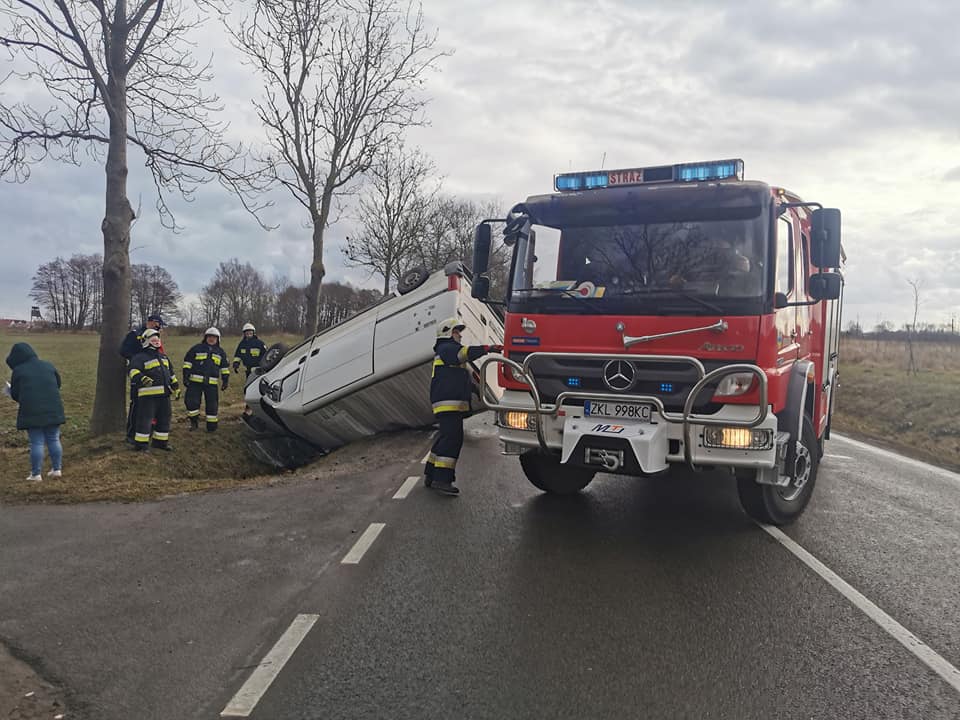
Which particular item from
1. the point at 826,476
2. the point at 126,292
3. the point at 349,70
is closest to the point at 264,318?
the point at 349,70

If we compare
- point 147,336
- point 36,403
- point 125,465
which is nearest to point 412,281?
point 147,336

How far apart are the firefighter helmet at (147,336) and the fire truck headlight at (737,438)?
7.20 m

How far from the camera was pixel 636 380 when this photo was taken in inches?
200

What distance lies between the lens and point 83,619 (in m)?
3.92

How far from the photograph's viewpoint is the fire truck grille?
4.91 metres

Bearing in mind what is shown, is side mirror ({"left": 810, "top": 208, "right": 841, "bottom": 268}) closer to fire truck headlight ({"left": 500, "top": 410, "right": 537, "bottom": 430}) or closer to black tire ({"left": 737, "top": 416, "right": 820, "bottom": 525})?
black tire ({"left": 737, "top": 416, "right": 820, "bottom": 525})

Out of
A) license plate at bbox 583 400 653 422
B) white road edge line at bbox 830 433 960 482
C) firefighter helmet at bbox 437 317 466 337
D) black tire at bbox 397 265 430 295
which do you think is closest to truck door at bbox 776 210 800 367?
license plate at bbox 583 400 653 422

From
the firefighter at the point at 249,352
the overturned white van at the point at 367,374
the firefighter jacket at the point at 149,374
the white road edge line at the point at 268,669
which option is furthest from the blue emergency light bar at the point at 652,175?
the firefighter at the point at 249,352

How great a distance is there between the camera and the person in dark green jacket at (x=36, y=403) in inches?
289

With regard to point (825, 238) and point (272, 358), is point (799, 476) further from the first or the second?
point (272, 358)

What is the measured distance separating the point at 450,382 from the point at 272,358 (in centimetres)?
584

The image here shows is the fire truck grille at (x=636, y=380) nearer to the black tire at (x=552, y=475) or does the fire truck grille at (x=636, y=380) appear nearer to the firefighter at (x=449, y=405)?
the black tire at (x=552, y=475)

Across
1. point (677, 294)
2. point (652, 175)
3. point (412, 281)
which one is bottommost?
point (677, 294)

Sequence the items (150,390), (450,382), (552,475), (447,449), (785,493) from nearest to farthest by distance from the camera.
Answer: (785,493) < (552,475) < (447,449) < (450,382) < (150,390)
